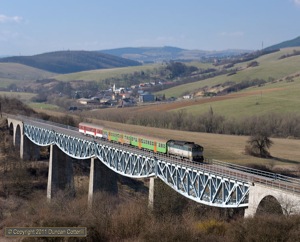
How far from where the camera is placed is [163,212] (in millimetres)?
44062

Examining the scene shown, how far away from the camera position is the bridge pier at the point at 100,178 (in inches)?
2414

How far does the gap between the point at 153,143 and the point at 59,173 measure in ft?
87.9

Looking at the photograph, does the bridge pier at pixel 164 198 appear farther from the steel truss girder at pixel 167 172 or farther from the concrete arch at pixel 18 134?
the concrete arch at pixel 18 134

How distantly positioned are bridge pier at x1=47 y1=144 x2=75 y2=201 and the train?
8797 millimetres

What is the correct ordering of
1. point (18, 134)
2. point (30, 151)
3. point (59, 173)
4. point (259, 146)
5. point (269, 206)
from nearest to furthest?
1. point (269, 206)
2. point (59, 173)
3. point (259, 146)
4. point (30, 151)
5. point (18, 134)

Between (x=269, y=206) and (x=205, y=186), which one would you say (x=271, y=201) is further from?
(x=205, y=186)

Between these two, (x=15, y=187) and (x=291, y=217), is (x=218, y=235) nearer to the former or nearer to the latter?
(x=291, y=217)

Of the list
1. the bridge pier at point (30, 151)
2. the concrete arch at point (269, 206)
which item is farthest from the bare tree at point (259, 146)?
the concrete arch at point (269, 206)

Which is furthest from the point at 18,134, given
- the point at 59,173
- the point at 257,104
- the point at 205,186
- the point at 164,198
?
the point at 257,104

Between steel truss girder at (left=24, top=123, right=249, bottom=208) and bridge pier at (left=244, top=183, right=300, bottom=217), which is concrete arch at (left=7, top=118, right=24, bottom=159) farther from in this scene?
bridge pier at (left=244, top=183, right=300, bottom=217)

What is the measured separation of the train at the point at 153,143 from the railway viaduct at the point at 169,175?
→ 4.65 feet

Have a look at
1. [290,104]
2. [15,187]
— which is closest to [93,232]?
[15,187]

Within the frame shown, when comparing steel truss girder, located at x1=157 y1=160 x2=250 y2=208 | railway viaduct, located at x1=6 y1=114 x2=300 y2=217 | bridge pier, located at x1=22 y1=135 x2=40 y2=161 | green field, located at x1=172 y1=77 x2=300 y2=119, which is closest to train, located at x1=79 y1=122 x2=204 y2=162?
railway viaduct, located at x1=6 y1=114 x2=300 y2=217

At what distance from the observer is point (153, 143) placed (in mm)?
52312
